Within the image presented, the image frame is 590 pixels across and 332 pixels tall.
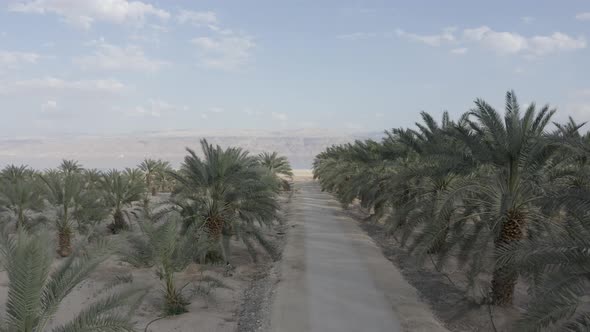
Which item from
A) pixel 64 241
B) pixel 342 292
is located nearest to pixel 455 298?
pixel 342 292

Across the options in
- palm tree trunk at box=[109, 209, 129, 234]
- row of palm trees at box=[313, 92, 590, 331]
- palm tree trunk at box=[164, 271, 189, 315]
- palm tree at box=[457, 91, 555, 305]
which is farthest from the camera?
palm tree trunk at box=[109, 209, 129, 234]

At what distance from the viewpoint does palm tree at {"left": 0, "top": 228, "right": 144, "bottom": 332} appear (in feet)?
17.2

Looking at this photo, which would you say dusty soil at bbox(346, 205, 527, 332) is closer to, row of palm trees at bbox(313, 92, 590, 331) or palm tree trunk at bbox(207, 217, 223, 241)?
row of palm trees at bbox(313, 92, 590, 331)

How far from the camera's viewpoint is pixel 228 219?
13.9 metres

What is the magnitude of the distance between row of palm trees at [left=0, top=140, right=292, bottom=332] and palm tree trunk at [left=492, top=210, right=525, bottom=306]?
7.08 meters

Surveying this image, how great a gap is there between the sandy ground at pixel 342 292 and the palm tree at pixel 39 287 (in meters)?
4.03

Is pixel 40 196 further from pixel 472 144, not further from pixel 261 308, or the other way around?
pixel 472 144

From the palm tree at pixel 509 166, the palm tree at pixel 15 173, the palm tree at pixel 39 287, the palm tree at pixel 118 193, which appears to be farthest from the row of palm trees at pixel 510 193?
the palm tree at pixel 15 173

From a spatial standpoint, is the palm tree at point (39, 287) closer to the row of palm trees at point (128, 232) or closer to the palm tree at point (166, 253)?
the row of palm trees at point (128, 232)

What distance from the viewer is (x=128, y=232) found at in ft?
35.0

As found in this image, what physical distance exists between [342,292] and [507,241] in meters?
4.03

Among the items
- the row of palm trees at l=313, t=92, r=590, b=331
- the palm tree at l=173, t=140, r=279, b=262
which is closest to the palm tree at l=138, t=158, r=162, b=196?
the palm tree at l=173, t=140, r=279, b=262

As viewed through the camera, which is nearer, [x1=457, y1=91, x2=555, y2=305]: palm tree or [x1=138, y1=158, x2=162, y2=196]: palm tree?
[x1=457, y1=91, x2=555, y2=305]: palm tree

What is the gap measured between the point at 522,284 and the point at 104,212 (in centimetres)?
1453
